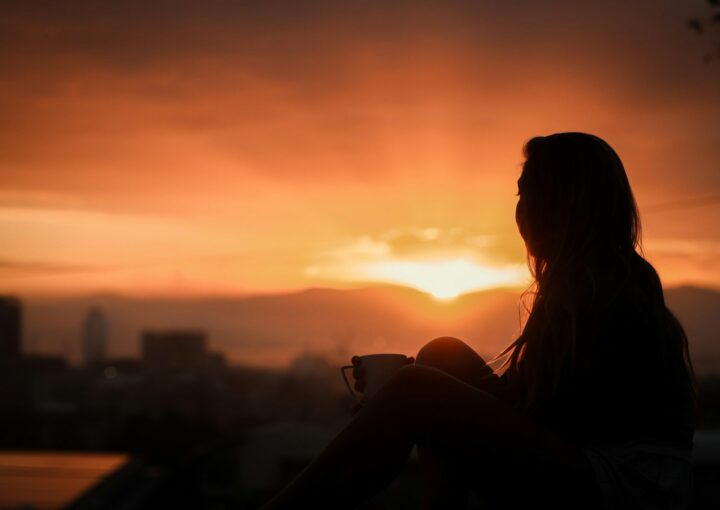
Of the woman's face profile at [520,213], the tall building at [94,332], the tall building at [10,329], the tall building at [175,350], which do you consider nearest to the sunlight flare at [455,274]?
the woman's face profile at [520,213]

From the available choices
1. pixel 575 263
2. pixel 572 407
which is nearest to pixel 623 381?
pixel 572 407

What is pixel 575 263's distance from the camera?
205cm

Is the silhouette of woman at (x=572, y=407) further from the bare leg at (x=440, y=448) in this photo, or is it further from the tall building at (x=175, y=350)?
the tall building at (x=175, y=350)

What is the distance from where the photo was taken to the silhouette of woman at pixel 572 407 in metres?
1.86

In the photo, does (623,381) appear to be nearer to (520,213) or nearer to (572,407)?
(572,407)

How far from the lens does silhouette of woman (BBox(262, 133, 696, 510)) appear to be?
186 cm

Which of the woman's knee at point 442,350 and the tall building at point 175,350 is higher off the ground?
the woman's knee at point 442,350

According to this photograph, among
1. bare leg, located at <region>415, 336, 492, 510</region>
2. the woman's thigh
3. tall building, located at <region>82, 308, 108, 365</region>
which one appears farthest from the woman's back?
tall building, located at <region>82, 308, 108, 365</region>

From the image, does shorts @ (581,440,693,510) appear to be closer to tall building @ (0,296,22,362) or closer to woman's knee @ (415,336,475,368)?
woman's knee @ (415,336,475,368)

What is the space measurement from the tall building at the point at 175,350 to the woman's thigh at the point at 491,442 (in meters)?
60.9

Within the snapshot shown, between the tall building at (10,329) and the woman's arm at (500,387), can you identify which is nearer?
the woman's arm at (500,387)

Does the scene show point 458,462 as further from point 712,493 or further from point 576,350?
point 712,493

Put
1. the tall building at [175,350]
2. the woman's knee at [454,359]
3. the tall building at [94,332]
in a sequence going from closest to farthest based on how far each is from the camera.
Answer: the woman's knee at [454,359] < the tall building at [175,350] < the tall building at [94,332]

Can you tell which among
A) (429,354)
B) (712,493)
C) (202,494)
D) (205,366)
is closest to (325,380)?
(205,366)
